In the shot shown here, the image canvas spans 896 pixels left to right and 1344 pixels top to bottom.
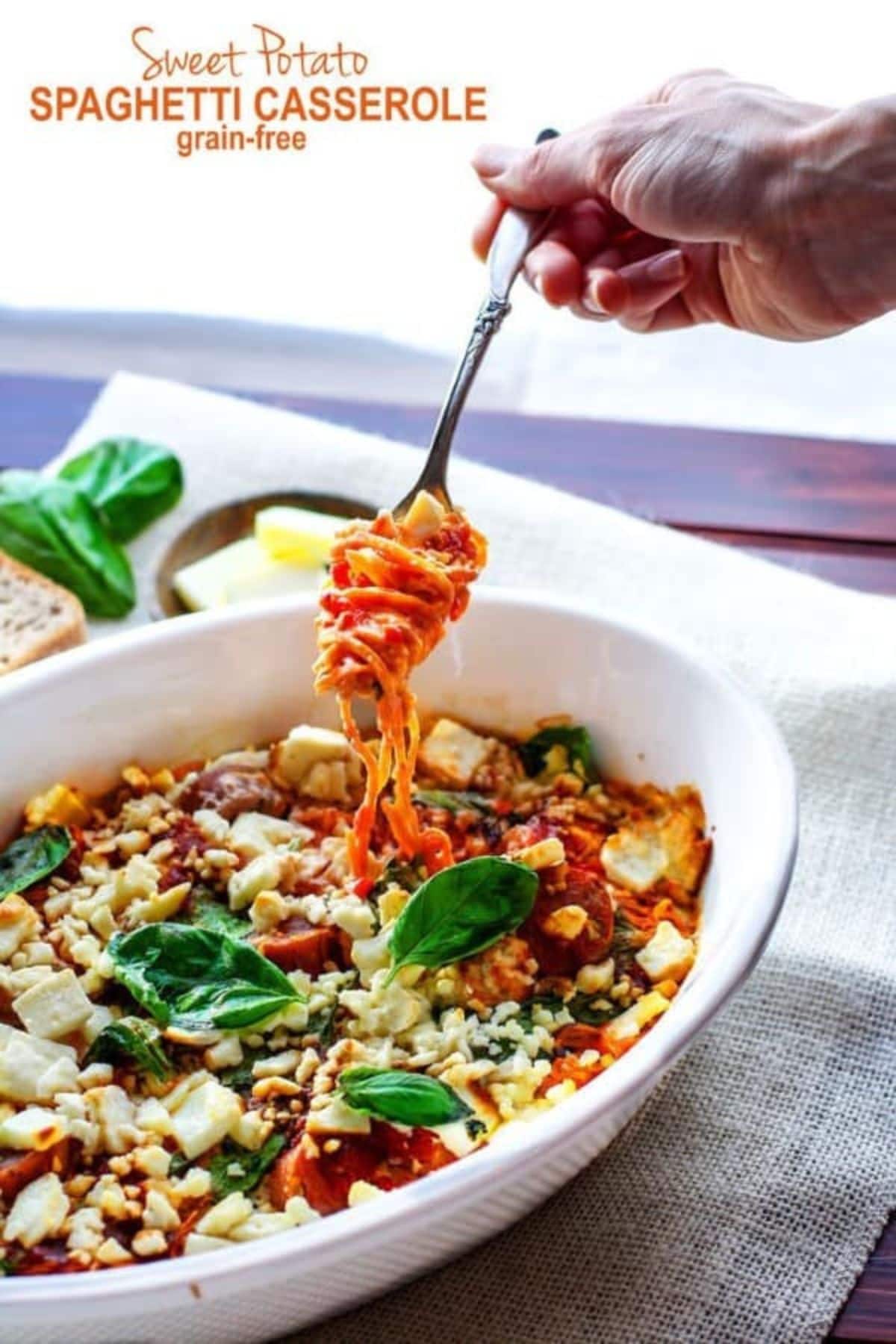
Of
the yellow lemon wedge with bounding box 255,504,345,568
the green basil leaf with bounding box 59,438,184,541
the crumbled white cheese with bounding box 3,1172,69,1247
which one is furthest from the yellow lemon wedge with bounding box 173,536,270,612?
the crumbled white cheese with bounding box 3,1172,69,1247

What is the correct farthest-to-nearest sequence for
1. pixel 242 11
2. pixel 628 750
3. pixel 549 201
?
pixel 242 11 → pixel 549 201 → pixel 628 750

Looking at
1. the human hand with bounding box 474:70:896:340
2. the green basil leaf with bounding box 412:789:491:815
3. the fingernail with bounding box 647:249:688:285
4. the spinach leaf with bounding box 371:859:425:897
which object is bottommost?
the spinach leaf with bounding box 371:859:425:897

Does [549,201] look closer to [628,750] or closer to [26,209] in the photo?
[628,750]

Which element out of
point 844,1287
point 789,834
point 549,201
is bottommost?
point 844,1287

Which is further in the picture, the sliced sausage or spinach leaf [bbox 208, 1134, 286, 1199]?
the sliced sausage

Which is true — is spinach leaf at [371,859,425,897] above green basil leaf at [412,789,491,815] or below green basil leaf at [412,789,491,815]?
below

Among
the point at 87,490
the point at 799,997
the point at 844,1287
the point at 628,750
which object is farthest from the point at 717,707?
the point at 87,490

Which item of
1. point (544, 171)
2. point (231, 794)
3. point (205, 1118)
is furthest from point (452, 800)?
point (544, 171)

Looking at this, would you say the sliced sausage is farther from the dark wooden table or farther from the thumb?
the dark wooden table
